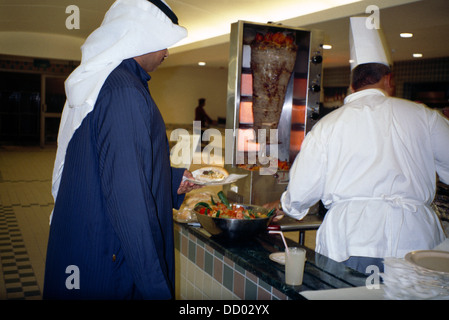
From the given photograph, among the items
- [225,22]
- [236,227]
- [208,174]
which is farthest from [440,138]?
[225,22]

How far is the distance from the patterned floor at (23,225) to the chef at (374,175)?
2663mm

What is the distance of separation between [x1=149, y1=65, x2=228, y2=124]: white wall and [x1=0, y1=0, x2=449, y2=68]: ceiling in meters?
3.10

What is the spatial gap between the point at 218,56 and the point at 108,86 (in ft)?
32.8

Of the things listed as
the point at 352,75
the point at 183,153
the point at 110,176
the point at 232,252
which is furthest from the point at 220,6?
the point at 110,176

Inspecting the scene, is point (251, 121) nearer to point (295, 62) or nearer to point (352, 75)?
point (295, 62)

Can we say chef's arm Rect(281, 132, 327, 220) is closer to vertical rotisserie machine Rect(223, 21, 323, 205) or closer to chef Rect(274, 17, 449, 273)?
chef Rect(274, 17, 449, 273)

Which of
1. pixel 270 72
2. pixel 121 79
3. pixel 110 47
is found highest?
pixel 270 72

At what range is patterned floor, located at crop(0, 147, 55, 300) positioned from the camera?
3.91 meters

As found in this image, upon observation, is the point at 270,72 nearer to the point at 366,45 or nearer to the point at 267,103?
the point at 267,103

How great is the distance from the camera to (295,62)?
3.68 m

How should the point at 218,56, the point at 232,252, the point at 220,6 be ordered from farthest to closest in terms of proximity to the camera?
the point at 218,56, the point at 220,6, the point at 232,252

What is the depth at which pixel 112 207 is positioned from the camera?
4.68 ft

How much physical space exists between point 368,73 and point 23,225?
4.99 metres
